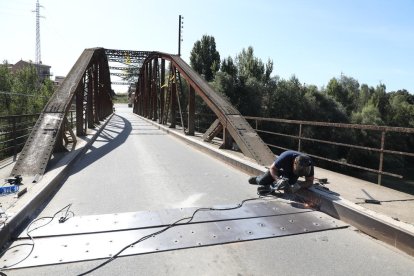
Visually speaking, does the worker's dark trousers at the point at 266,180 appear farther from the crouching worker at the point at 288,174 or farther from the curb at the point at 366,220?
the curb at the point at 366,220

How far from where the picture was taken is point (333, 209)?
534 cm

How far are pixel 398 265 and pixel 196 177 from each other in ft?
15.6

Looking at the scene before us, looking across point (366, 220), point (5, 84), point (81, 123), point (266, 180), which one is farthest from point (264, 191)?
point (5, 84)

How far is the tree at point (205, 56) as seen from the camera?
174 ft

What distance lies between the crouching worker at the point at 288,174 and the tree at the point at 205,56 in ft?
153

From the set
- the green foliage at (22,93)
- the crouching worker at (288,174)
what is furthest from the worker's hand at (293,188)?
the green foliage at (22,93)

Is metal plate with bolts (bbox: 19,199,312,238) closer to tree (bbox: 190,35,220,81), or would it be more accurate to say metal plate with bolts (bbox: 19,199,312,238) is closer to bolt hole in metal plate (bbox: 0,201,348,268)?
bolt hole in metal plate (bbox: 0,201,348,268)

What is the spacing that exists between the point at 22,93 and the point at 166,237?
4524 centimetres

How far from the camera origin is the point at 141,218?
199 inches

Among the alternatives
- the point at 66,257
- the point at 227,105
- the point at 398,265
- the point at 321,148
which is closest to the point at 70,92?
the point at 227,105

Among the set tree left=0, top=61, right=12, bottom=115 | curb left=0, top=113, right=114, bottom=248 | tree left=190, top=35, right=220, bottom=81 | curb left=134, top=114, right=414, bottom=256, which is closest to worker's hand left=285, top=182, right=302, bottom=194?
curb left=134, top=114, right=414, bottom=256

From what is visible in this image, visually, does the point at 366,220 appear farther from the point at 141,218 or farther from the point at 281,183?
the point at 141,218

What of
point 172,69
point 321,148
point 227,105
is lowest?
point 321,148

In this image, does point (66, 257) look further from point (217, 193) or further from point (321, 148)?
point (321, 148)
